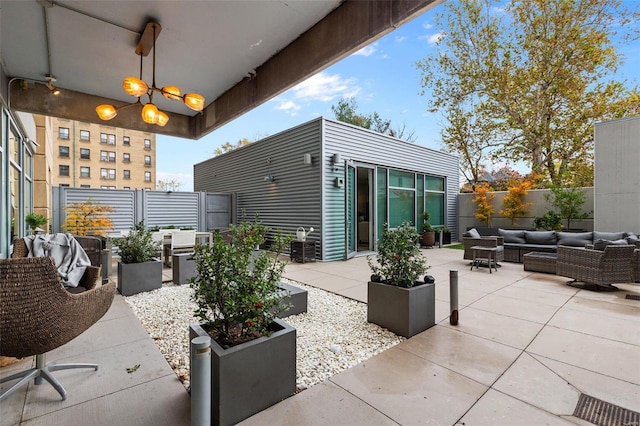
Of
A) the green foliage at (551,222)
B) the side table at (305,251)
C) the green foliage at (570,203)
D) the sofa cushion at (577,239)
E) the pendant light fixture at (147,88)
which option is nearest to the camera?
Result: the pendant light fixture at (147,88)

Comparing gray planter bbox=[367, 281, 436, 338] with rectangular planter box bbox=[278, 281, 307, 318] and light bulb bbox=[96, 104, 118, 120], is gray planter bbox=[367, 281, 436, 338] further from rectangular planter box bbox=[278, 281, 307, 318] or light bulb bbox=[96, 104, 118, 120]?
light bulb bbox=[96, 104, 118, 120]

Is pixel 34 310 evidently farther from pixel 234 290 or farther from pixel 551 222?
pixel 551 222

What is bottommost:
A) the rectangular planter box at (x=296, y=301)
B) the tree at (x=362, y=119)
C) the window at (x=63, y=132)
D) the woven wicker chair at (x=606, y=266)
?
the rectangular planter box at (x=296, y=301)

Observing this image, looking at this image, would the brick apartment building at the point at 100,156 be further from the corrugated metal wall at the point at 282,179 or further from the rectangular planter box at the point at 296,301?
the rectangular planter box at the point at 296,301

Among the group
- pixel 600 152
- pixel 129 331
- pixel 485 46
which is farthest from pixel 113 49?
pixel 485 46

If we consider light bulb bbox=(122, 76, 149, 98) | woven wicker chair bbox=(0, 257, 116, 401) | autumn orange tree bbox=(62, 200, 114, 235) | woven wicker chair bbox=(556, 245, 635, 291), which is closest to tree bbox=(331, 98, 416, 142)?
autumn orange tree bbox=(62, 200, 114, 235)

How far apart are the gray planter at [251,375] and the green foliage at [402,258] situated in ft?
5.23

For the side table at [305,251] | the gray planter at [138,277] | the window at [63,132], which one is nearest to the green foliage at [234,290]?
the gray planter at [138,277]

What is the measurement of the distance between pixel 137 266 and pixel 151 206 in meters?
5.47

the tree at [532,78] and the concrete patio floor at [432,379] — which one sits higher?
the tree at [532,78]

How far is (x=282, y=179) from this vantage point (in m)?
8.57

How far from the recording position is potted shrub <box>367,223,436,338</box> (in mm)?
2949

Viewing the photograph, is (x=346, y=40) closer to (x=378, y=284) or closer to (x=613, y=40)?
(x=378, y=284)

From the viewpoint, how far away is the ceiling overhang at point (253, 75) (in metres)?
2.78
